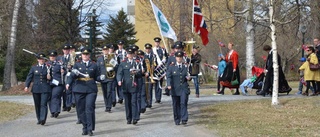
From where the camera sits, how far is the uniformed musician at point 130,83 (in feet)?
41.2

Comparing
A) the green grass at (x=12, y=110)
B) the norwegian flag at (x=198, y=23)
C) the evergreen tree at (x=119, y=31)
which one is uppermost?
the evergreen tree at (x=119, y=31)

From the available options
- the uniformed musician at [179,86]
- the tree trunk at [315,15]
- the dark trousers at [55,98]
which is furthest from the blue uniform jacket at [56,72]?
the tree trunk at [315,15]

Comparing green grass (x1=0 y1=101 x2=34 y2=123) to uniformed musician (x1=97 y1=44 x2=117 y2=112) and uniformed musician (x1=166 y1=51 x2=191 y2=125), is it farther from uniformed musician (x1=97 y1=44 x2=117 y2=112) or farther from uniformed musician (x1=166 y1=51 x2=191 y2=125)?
uniformed musician (x1=166 y1=51 x2=191 y2=125)

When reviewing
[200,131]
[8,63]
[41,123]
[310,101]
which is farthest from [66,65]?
[8,63]

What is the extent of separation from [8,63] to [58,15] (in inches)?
294

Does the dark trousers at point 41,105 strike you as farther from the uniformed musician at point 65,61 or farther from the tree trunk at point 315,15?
the tree trunk at point 315,15

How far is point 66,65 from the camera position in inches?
589

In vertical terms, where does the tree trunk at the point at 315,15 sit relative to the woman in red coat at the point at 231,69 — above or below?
above

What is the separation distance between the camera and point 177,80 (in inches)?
486

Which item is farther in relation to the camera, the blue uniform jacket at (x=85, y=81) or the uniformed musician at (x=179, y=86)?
the uniformed musician at (x=179, y=86)

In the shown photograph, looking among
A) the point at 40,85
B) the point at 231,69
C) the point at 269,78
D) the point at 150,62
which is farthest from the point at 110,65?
the point at 269,78

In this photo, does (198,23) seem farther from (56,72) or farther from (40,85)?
(40,85)

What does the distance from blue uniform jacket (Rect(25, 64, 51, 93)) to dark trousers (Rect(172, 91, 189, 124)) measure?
10.8 ft

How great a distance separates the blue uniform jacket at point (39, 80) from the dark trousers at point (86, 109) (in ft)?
6.60
